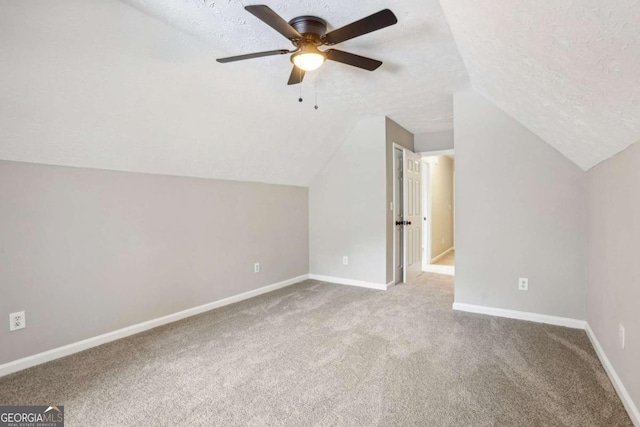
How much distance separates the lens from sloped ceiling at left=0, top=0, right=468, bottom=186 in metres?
1.72

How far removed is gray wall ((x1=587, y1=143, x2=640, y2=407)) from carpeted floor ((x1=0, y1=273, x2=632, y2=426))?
232mm

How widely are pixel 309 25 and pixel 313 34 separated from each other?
68mm

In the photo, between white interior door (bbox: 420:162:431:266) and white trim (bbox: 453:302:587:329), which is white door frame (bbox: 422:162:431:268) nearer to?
white interior door (bbox: 420:162:431:266)

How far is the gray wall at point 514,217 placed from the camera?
2752mm

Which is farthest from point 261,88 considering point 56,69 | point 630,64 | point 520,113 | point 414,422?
point 414,422

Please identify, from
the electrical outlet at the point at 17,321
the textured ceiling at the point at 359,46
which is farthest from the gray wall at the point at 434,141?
the electrical outlet at the point at 17,321

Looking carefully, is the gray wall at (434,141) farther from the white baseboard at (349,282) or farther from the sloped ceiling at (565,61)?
the white baseboard at (349,282)

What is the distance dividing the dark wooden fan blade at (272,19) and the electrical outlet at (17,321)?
2454 millimetres

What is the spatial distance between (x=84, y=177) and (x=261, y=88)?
5.34ft

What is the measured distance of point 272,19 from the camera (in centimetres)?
164

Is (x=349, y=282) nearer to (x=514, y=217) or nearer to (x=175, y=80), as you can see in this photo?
(x=514, y=217)

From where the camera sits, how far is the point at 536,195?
287cm

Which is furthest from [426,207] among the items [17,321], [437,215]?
[17,321]

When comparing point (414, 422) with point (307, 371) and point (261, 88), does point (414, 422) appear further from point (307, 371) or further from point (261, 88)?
point (261, 88)
